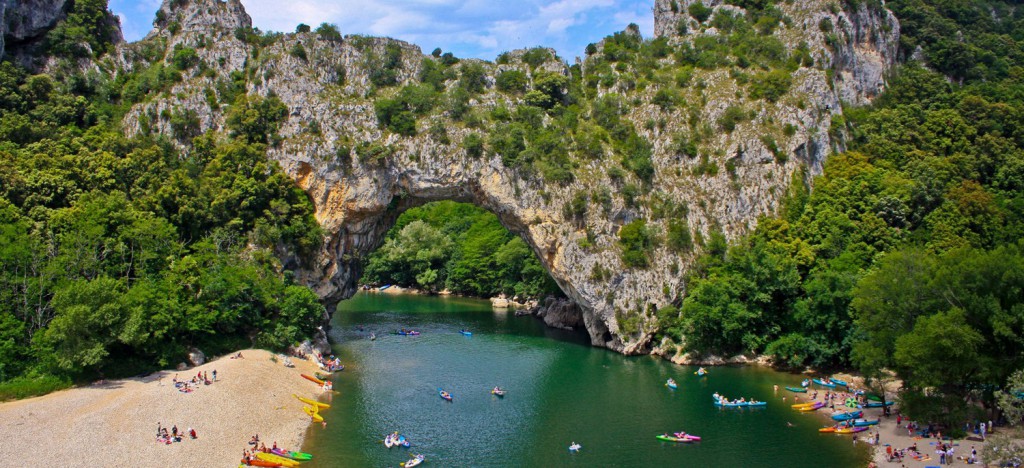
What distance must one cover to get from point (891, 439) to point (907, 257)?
36.8ft

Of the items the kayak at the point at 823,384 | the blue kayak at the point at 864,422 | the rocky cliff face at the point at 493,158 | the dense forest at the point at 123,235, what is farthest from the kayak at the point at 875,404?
the dense forest at the point at 123,235

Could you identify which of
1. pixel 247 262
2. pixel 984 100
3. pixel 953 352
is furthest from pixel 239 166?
pixel 984 100

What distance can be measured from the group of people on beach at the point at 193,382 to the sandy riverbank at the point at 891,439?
38.6 m

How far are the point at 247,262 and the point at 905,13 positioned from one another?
79.4m

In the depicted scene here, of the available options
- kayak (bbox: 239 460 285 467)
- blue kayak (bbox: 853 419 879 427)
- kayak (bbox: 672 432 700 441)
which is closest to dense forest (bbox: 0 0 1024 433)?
blue kayak (bbox: 853 419 879 427)

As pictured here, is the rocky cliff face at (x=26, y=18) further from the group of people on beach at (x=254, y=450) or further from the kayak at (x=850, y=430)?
the kayak at (x=850, y=430)

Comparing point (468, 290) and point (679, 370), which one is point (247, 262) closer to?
point (679, 370)

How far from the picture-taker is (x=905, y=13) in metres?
82.9

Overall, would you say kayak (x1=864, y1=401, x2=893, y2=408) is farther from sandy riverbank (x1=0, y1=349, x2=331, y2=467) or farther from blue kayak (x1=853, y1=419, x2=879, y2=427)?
sandy riverbank (x1=0, y1=349, x2=331, y2=467)

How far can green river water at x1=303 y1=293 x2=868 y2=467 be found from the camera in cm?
3738

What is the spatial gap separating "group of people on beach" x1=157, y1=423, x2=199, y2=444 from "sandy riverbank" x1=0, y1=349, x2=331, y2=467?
0.39 m

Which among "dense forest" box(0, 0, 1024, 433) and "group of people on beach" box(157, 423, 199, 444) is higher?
"dense forest" box(0, 0, 1024, 433)

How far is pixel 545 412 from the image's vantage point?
4553 centimetres

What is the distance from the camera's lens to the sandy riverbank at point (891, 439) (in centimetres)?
3491
